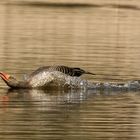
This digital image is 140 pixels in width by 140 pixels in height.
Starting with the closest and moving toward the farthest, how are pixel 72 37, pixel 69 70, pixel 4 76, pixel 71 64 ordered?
pixel 4 76 → pixel 69 70 → pixel 71 64 → pixel 72 37

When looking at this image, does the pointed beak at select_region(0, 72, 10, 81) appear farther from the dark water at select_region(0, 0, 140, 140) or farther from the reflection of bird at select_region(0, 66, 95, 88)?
the dark water at select_region(0, 0, 140, 140)

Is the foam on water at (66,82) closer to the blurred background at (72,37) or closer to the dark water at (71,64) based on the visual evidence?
the dark water at (71,64)

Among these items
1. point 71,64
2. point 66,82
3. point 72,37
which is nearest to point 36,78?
point 66,82

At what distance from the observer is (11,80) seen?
65.7ft

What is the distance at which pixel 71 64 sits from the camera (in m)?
24.3

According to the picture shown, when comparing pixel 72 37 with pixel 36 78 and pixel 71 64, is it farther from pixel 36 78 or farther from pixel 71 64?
pixel 36 78

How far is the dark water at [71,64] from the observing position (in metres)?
15.1

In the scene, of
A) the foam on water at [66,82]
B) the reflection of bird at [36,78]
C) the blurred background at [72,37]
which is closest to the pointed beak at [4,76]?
the reflection of bird at [36,78]

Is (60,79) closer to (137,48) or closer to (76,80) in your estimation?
(76,80)

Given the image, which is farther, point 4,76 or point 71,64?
point 71,64

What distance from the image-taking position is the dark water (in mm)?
15130

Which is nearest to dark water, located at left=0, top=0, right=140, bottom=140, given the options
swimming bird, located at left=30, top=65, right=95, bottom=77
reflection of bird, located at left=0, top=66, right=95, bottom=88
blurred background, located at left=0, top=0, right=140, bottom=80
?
blurred background, located at left=0, top=0, right=140, bottom=80

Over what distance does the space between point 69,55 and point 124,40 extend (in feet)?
22.0

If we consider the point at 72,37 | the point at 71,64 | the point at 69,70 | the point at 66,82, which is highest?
the point at 72,37
